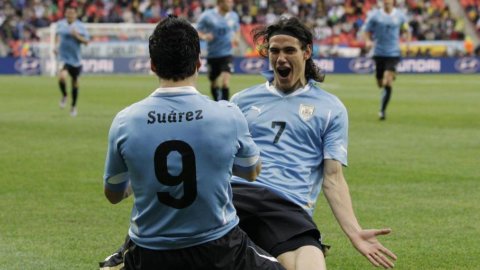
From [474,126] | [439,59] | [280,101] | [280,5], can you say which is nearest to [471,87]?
[439,59]

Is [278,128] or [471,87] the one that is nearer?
[278,128]

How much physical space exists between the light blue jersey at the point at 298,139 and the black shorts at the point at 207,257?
113 cm

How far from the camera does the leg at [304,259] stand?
5.77 meters

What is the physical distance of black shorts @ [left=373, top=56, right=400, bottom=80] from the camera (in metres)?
23.4

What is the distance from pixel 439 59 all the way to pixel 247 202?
42334 millimetres

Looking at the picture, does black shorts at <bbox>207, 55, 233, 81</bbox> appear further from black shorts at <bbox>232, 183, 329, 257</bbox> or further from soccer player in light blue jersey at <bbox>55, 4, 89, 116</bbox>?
black shorts at <bbox>232, 183, 329, 257</bbox>

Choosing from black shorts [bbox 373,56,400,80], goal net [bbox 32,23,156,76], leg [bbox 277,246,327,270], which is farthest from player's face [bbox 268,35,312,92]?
goal net [bbox 32,23,156,76]

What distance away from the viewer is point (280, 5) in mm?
53500

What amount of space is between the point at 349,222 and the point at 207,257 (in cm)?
126

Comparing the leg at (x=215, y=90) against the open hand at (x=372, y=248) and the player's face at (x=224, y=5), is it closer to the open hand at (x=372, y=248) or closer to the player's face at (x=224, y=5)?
the player's face at (x=224, y=5)

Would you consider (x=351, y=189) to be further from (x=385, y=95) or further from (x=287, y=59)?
(x=385, y=95)

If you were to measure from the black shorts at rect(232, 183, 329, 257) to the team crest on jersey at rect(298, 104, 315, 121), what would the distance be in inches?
22.0

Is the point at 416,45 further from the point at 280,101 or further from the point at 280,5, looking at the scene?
the point at 280,101

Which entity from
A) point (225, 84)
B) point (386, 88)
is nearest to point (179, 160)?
point (386, 88)
